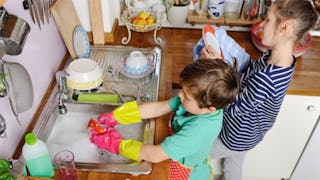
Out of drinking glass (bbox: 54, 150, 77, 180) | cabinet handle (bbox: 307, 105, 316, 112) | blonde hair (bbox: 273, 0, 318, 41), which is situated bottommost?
cabinet handle (bbox: 307, 105, 316, 112)

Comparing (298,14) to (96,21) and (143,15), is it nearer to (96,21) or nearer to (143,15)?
(143,15)

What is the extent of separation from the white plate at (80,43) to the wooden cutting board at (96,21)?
10 cm

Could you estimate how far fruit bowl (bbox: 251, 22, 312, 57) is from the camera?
151 centimetres

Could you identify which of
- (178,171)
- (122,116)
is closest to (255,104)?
(178,171)

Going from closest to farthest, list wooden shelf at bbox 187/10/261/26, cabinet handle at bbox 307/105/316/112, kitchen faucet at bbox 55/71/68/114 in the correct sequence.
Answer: kitchen faucet at bbox 55/71/68/114, cabinet handle at bbox 307/105/316/112, wooden shelf at bbox 187/10/261/26

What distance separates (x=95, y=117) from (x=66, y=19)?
40cm

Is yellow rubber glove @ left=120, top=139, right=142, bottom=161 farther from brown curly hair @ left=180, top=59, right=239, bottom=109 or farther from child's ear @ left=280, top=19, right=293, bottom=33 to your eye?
child's ear @ left=280, top=19, right=293, bottom=33

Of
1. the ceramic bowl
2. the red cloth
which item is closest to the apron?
the red cloth

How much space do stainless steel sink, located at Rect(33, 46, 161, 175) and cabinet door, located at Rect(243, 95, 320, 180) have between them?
63cm

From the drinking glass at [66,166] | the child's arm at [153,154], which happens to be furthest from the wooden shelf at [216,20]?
the drinking glass at [66,166]

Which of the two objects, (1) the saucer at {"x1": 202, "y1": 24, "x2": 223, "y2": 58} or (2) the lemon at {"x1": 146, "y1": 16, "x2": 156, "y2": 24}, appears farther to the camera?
(2) the lemon at {"x1": 146, "y1": 16, "x2": 156, "y2": 24}

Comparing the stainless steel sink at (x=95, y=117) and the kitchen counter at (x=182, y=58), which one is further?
the kitchen counter at (x=182, y=58)

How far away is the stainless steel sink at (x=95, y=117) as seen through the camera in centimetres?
101

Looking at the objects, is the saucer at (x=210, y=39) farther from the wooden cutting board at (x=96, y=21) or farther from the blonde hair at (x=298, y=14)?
the wooden cutting board at (x=96, y=21)
